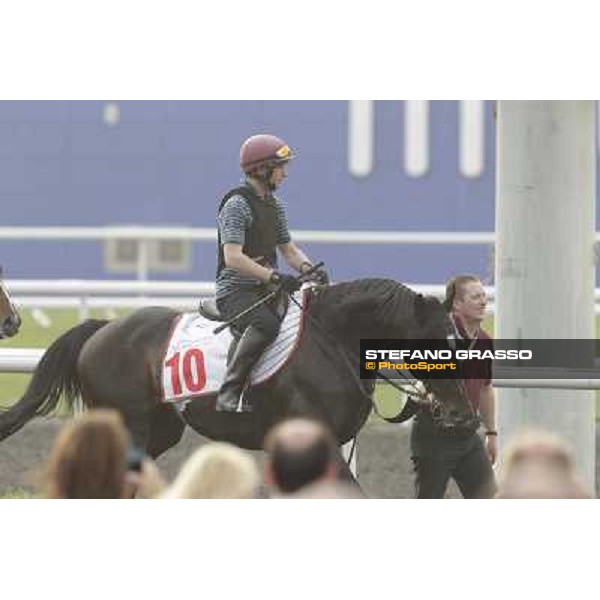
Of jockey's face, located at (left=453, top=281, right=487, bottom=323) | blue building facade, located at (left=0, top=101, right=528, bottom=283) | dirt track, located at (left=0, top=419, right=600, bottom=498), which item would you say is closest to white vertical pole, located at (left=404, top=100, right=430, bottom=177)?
blue building facade, located at (left=0, top=101, right=528, bottom=283)

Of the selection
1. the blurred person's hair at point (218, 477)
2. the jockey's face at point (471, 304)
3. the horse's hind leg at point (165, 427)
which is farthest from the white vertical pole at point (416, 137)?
the blurred person's hair at point (218, 477)

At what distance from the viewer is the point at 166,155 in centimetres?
741

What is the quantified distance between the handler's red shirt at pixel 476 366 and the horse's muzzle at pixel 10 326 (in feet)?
5.00

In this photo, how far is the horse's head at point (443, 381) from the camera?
23.2ft

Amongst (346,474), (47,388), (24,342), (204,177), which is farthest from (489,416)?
(24,342)

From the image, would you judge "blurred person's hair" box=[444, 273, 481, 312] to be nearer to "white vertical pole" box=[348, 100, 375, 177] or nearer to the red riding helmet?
"white vertical pole" box=[348, 100, 375, 177]

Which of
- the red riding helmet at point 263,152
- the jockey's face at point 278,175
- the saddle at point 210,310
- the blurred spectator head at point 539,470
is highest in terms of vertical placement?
the red riding helmet at point 263,152

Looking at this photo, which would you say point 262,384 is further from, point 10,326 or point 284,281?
point 10,326

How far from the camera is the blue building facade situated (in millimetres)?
7059

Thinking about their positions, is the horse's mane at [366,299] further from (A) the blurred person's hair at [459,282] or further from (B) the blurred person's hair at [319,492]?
(B) the blurred person's hair at [319,492]

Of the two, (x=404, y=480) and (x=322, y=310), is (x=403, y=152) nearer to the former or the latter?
(x=322, y=310)

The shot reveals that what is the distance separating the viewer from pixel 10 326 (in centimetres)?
766
